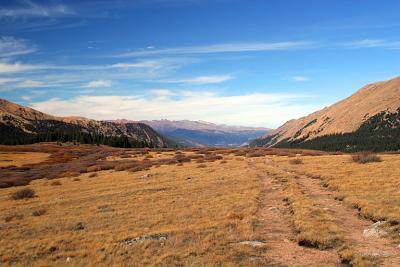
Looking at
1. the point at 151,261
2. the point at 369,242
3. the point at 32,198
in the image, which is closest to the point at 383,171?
the point at 369,242

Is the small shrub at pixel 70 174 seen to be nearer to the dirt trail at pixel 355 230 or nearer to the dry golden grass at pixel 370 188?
the dry golden grass at pixel 370 188

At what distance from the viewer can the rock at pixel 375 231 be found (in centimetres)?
1509

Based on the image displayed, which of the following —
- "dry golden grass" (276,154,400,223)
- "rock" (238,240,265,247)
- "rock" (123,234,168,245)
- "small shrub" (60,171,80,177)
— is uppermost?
"dry golden grass" (276,154,400,223)

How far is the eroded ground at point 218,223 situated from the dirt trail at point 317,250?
1.5 inches

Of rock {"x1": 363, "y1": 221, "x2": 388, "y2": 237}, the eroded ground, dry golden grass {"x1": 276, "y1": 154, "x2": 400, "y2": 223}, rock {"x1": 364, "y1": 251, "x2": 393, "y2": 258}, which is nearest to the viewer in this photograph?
rock {"x1": 364, "y1": 251, "x2": 393, "y2": 258}

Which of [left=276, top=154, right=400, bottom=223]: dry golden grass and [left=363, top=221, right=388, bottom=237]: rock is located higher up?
[left=276, top=154, right=400, bottom=223]: dry golden grass

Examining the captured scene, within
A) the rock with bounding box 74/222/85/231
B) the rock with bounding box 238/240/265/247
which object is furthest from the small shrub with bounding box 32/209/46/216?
the rock with bounding box 238/240/265/247

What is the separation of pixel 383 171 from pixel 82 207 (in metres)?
26.1

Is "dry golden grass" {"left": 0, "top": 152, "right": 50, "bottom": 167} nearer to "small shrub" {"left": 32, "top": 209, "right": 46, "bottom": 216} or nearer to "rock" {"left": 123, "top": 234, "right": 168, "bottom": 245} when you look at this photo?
"small shrub" {"left": 32, "top": 209, "right": 46, "bottom": 216}

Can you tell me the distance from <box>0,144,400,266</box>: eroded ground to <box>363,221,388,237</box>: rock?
41 millimetres

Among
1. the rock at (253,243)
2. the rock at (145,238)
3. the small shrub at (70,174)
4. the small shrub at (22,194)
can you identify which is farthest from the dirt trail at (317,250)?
the small shrub at (70,174)

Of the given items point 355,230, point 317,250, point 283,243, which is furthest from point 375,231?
point 283,243

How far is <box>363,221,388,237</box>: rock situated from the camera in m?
15.1

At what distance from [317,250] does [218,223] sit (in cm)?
588
